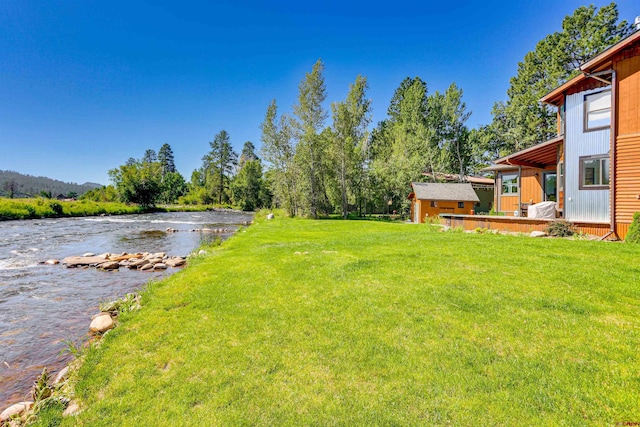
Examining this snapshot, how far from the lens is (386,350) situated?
11.6ft

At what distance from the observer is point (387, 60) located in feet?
86.3

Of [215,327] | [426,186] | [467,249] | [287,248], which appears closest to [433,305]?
[215,327]

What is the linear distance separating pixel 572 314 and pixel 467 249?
382 centimetres

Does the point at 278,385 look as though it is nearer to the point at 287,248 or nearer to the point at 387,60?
the point at 287,248

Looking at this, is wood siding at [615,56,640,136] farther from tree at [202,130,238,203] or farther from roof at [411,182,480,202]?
tree at [202,130,238,203]

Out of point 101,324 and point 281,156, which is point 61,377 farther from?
point 281,156

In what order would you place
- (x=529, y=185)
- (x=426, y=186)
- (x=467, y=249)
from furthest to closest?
(x=426, y=186) < (x=529, y=185) < (x=467, y=249)

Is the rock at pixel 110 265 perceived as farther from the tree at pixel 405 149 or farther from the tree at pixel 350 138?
the tree at pixel 405 149

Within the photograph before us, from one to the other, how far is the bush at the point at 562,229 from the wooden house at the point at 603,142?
0.40m

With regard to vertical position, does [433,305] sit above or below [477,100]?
below

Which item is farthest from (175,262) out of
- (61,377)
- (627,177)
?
(627,177)

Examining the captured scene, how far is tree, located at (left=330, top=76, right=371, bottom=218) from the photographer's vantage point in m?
28.7

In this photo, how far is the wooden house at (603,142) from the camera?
9188mm

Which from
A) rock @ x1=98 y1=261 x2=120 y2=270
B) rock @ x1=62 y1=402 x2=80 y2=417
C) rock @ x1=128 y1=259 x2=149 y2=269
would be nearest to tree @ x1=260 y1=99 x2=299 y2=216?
rock @ x1=128 y1=259 x2=149 y2=269
